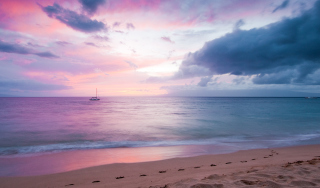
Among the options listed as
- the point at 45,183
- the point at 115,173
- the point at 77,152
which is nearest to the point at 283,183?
the point at 115,173

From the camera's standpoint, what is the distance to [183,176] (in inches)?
243

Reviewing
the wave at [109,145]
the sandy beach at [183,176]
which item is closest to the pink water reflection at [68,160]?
the sandy beach at [183,176]

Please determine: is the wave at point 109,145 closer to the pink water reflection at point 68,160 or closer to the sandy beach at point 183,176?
the pink water reflection at point 68,160

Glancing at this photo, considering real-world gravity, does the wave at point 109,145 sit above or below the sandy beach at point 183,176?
below

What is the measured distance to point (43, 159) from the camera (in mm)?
9438

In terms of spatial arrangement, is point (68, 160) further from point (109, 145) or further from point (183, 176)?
point (183, 176)

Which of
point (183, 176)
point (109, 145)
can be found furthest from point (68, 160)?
point (183, 176)

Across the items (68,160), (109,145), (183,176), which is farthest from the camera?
(109,145)

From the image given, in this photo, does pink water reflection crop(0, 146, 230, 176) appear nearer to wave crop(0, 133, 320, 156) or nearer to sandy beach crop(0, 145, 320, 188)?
sandy beach crop(0, 145, 320, 188)

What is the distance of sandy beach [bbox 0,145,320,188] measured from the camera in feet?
16.1

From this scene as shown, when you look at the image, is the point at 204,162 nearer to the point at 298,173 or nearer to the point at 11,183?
the point at 298,173

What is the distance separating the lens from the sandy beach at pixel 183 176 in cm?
492

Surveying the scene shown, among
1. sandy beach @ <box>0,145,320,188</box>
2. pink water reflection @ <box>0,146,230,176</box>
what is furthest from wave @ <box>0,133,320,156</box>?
sandy beach @ <box>0,145,320,188</box>

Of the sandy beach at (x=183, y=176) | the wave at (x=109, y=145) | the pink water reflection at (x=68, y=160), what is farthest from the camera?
the wave at (x=109, y=145)
